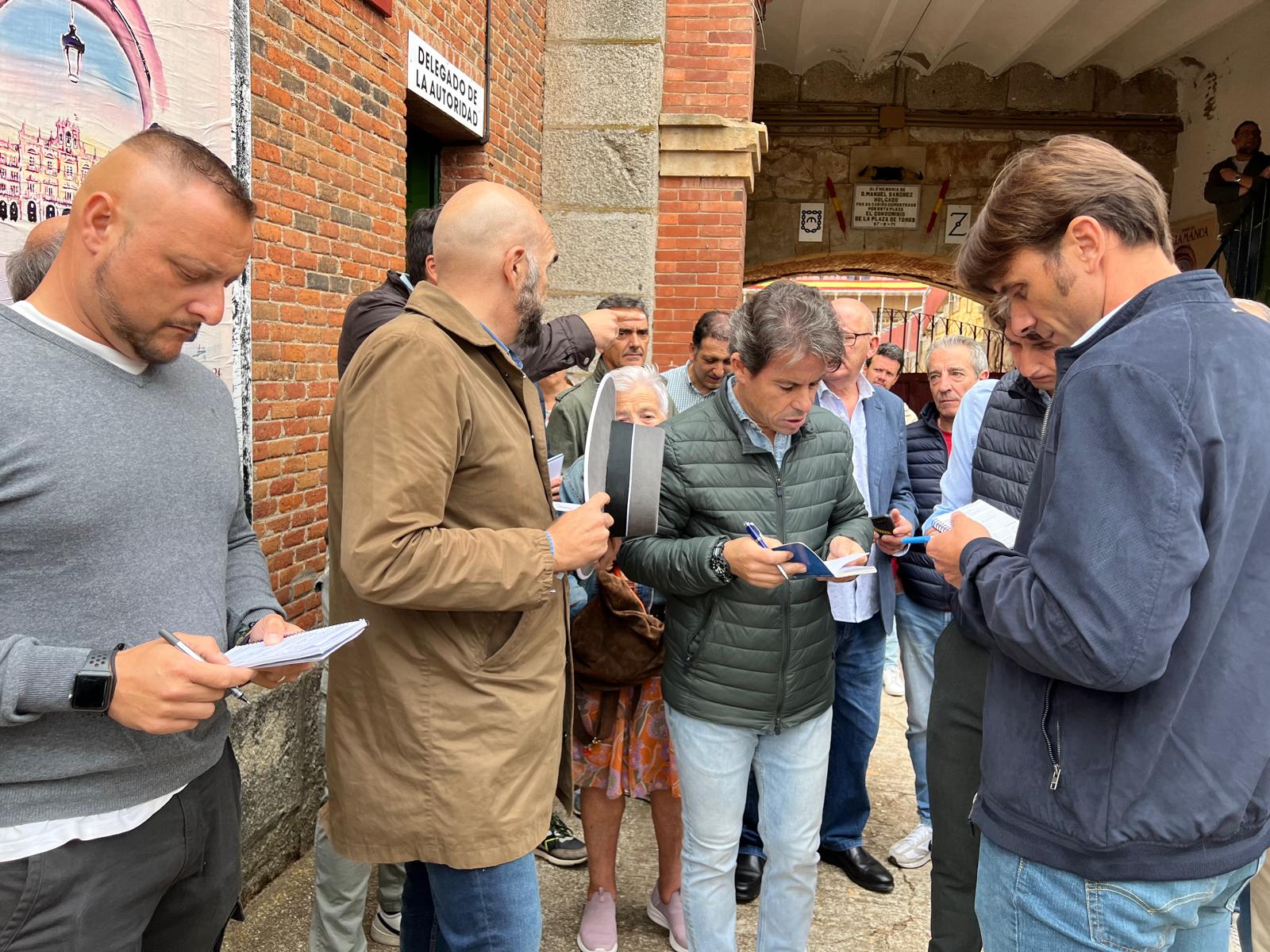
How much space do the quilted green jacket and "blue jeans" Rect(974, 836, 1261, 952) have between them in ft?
2.91

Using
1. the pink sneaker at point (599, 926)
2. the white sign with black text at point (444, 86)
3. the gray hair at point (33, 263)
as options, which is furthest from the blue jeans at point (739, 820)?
the white sign with black text at point (444, 86)

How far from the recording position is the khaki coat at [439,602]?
67.7 inches

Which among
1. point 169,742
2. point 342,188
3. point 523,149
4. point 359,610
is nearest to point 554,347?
point 342,188

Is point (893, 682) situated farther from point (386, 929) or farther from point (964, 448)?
point (386, 929)

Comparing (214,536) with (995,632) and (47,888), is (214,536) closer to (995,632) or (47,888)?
(47,888)

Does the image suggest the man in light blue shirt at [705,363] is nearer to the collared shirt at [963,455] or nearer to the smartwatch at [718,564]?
the collared shirt at [963,455]

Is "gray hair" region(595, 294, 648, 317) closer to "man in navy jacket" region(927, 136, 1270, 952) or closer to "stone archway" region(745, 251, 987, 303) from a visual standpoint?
"man in navy jacket" region(927, 136, 1270, 952)

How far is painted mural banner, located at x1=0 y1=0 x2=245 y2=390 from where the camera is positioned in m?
2.36

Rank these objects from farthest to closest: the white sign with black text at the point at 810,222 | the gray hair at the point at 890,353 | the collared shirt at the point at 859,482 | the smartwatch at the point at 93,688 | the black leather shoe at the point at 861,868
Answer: the white sign with black text at the point at 810,222 < the gray hair at the point at 890,353 < the black leather shoe at the point at 861,868 < the collared shirt at the point at 859,482 < the smartwatch at the point at 93,688

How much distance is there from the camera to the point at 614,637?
2.92 metres

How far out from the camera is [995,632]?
4.91ft

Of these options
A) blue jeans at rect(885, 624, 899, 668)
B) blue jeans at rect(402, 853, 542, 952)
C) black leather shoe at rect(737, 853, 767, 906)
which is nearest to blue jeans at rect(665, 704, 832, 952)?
blue jeans at rect(402, 853, 542, 952)

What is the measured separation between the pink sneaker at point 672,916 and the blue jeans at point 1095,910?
5.27 feet

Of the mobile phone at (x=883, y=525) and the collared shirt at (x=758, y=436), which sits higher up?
the collared shirt at (x=758, y=436)
